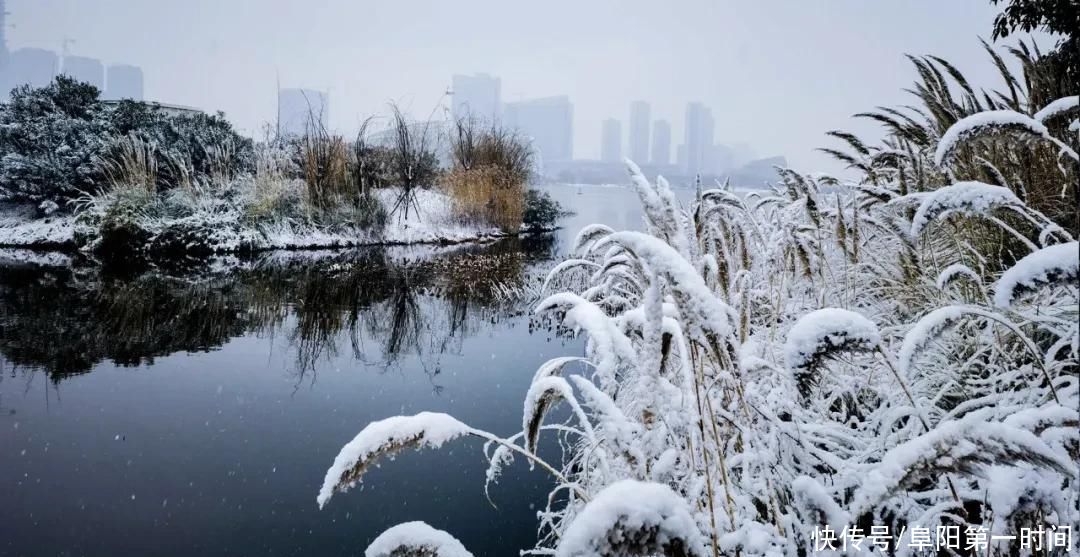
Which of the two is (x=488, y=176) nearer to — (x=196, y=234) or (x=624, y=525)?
(x=196, y=234)

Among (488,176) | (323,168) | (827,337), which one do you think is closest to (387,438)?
(827,337)

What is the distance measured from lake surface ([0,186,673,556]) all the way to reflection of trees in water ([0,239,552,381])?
0.03 meters

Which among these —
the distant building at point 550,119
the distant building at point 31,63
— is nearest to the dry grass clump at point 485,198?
the distant building at point 550,119

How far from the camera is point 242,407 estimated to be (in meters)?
3.37

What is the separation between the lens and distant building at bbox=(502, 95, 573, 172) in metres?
99.2

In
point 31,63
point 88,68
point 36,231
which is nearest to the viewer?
point 36,231

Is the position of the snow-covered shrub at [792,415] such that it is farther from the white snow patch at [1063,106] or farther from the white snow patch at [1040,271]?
the white snow patch at [1063,106]

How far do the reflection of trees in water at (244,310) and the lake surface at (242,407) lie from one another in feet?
0.09

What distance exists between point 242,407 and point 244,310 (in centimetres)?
273

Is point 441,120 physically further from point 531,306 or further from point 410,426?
point 410,426

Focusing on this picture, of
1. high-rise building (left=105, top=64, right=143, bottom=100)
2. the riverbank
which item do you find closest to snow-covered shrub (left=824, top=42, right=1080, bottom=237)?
the riverbank

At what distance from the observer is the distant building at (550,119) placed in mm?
99250

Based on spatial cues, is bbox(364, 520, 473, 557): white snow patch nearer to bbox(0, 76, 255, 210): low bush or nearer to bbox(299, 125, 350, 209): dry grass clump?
bbox(0, 76, 255, 210): low bush

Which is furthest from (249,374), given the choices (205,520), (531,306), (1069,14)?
(1069,14)
